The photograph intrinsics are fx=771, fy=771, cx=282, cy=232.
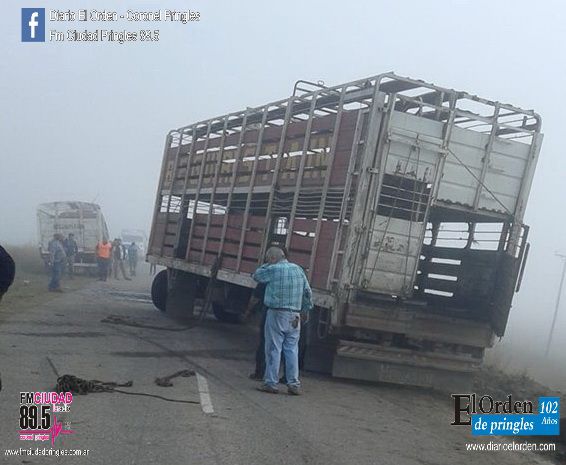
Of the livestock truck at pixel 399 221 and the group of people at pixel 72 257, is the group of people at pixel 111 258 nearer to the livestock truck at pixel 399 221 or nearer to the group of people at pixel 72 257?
the group of people at pixel 72 257

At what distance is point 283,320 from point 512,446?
2538 millimetres

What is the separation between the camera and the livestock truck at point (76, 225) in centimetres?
2727

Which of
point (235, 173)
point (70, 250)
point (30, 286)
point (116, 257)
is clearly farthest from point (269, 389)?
point (116, 257)

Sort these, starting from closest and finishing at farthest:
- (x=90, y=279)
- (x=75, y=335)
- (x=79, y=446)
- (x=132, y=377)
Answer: (x=79, y=446)
(x=132, y=377)
(x=75, y=335)
(x=90, y=279)

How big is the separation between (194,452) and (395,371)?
13.1ft

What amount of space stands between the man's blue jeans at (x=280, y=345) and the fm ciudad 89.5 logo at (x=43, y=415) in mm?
2131

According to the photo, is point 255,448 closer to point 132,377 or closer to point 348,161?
point 132,377

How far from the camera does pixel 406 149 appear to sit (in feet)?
28.3

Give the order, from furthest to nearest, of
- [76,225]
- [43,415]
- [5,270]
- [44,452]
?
[76,225], [43,415], [44,452], [5,270]

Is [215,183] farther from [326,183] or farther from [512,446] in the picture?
[512,446]

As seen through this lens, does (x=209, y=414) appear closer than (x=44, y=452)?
No

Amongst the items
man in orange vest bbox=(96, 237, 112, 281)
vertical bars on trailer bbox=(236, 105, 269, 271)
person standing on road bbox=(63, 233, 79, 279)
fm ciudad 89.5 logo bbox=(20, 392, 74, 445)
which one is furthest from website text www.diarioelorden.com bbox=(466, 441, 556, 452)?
person standing on road bbox=(63, 233, 79, 279)

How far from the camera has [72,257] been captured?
2575cm

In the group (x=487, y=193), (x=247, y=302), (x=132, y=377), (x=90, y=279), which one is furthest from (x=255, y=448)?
(x=90, y=279)
